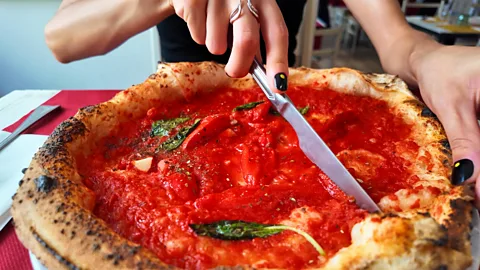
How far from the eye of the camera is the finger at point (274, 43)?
1100 millimetres

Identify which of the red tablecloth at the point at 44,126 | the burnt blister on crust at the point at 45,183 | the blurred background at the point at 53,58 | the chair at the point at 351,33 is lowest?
the chair at the point at 351,33

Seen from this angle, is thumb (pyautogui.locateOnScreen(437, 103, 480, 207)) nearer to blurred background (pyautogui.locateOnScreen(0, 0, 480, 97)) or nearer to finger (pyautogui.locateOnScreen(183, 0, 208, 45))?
finger (pyautogui.locateOnScreen(183, 0, 208, 45))

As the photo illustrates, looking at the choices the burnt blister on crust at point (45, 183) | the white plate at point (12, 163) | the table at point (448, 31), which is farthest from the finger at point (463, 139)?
the table at point (448, 31)

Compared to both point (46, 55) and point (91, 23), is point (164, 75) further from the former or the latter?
point (46, 55)

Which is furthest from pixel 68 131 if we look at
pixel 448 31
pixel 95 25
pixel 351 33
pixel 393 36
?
pixel 351 33

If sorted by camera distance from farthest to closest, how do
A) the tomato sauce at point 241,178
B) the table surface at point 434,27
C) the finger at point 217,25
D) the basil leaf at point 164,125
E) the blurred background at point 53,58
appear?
1. the table surface at point 434,27
2. the blurred background at point 53,58
3. the basil leaf at point 164,125
4. the finger at point 217,25
5. the tomato sauce at point 241,178

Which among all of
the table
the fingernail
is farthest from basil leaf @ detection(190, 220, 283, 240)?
the table

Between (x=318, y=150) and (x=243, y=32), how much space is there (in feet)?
1.36

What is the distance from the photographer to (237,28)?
3.68 feet

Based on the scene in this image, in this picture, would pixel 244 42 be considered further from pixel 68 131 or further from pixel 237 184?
pixel 68 131

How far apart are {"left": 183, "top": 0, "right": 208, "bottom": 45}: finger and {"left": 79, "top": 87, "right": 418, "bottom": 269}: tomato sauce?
1.13ft

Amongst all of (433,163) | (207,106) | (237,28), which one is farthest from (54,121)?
(433,163)

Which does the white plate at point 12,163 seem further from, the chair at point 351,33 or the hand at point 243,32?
the chair at point 351,33

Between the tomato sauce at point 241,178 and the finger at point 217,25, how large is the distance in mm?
330
